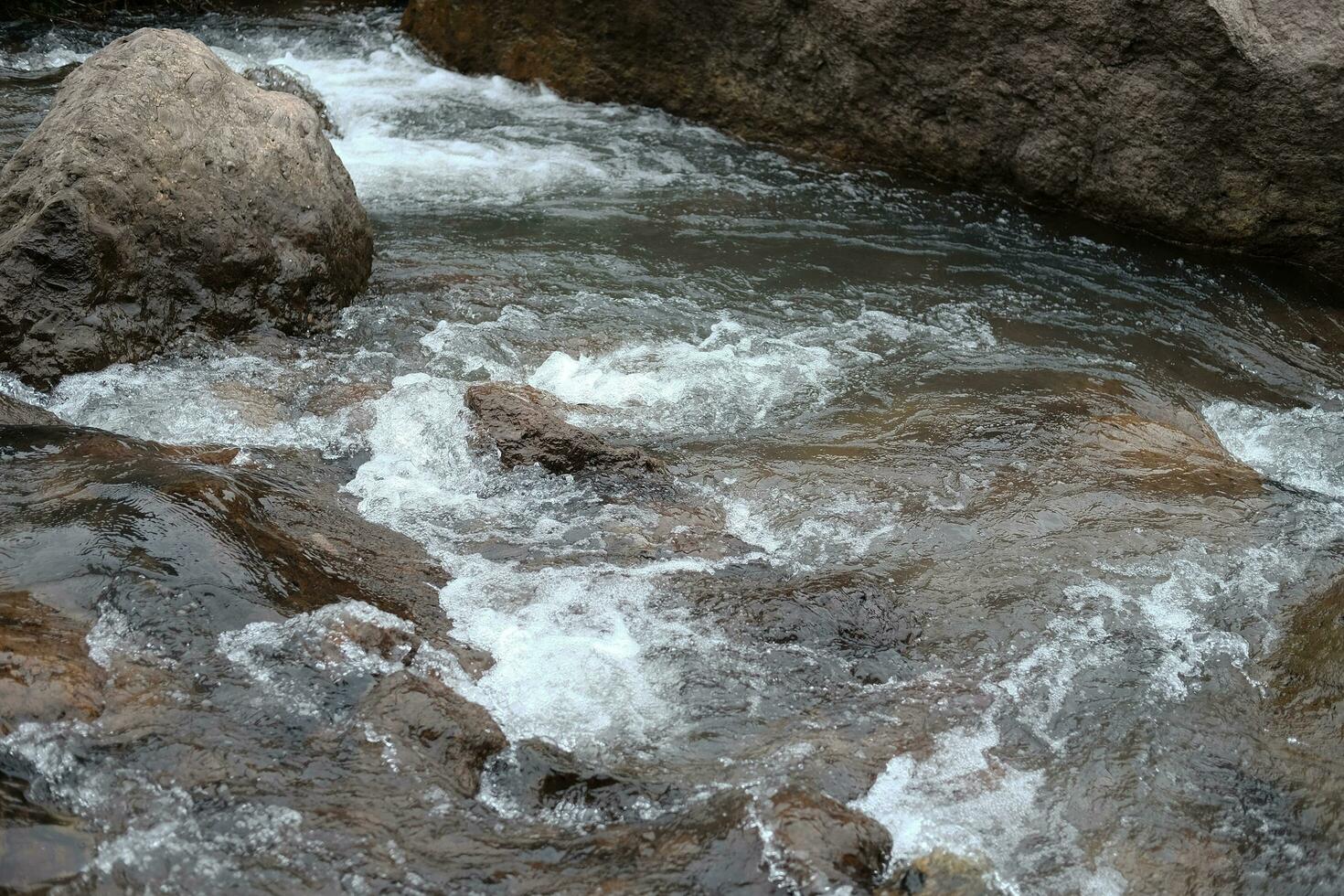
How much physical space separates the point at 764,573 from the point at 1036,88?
468cm

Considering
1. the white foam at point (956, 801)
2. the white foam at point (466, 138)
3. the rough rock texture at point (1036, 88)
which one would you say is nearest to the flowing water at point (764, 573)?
the white foam at point (956, 801)

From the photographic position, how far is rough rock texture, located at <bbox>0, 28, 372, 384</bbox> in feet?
16.5

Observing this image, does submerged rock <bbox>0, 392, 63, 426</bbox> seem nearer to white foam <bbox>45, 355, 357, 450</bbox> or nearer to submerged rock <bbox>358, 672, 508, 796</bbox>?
white foam <bbox>45, 355, 357, 450</bbox>

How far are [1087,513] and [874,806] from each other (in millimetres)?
1904

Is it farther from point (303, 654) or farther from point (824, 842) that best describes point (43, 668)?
point (824, 842)

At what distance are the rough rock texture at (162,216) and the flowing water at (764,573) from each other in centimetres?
20

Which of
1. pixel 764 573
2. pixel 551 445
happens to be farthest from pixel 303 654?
pixel 764 573

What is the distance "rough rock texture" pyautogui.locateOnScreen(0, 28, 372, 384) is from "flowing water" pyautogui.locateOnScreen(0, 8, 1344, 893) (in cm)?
20

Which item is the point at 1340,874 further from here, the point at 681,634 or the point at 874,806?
the point at 681,634

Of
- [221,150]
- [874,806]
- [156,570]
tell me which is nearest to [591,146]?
[221,150]

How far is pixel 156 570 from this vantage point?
12.1 feet

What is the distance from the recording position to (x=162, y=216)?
5.29 m

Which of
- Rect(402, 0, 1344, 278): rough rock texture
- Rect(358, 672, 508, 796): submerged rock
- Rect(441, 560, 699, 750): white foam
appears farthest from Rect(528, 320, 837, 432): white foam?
Rect(402, 0, 1344, 278): rough rock texture

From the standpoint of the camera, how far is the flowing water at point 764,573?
10.4 ft
